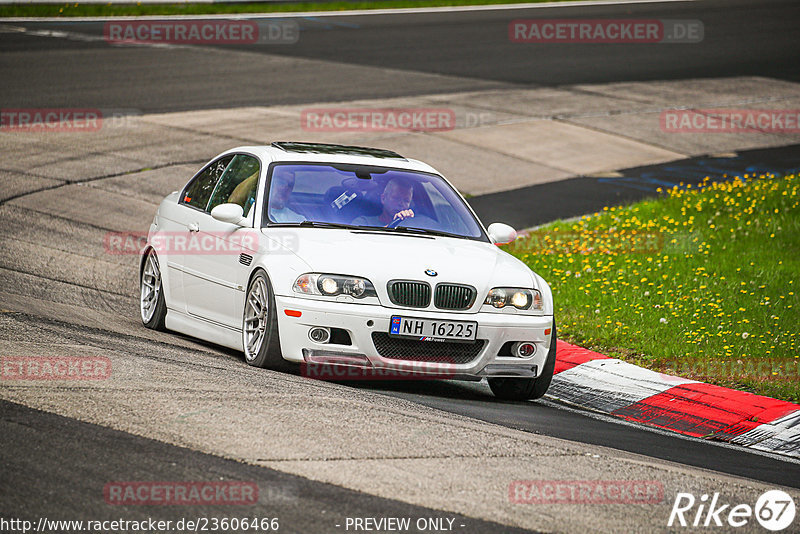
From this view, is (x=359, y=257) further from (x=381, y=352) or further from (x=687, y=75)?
(x=687, y=75)

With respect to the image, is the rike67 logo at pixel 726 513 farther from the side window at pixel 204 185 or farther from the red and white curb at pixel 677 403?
the side window at pixel 204 185

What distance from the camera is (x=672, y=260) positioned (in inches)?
490

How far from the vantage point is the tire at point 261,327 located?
7.70m

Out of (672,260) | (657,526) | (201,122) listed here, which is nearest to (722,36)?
(201,122)

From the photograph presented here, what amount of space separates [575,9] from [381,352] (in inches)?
1167

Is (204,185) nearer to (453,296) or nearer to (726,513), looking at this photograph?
(453,296)

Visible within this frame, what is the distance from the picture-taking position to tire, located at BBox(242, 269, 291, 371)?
7.70m

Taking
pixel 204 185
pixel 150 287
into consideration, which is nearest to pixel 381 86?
pixel 204 185

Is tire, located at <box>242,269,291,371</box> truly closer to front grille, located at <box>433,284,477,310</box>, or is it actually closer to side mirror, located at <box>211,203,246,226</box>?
side mirror, located at <box>211,203,246,226</box>

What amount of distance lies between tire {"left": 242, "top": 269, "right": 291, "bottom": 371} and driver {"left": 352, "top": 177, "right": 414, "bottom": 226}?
90 centimetres

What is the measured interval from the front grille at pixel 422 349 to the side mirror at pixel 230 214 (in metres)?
1.53

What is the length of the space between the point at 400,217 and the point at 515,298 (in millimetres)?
1195

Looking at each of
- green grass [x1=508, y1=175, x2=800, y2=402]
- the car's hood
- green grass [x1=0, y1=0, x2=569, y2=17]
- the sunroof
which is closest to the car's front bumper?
the car's hood

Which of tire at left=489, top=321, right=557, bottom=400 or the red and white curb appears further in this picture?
tire at left=489, top=321, right=557, bottom=400
